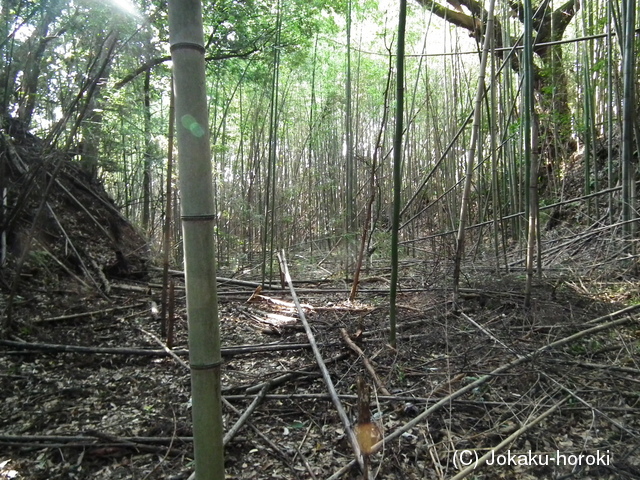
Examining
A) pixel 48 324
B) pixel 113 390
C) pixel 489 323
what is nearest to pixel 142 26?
pixel 48 324

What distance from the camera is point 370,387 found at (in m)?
1.79

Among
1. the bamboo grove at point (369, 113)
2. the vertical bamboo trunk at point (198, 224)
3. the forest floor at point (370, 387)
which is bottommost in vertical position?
the forest floor at point (370, 387)

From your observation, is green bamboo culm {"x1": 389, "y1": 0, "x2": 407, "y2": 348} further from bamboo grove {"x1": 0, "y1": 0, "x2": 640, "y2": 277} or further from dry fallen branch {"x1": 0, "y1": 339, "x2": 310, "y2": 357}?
dry fallen branch {"x1": 0, "y1": 339, "x2": 310, "y2": 357}

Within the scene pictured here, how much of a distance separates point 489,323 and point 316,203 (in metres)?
5.45

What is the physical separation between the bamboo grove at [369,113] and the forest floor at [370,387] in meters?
0.49

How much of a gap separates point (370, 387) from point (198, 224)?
1.25 metres

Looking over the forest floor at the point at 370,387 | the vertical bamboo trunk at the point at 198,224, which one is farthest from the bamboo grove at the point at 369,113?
the vertical bamboo trunk at the point at 198,224

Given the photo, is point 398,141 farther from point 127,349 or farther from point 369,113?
point 369,113

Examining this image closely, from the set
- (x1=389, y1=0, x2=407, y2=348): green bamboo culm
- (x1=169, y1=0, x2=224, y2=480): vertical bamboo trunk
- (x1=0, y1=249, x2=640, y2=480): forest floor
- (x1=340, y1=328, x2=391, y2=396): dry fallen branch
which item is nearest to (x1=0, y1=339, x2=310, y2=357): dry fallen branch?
(x1=0, y1=249, x2=640, y2=480): forest floor

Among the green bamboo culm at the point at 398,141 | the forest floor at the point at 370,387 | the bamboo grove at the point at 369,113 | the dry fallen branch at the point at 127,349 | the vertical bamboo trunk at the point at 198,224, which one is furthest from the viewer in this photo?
the bamboo grove at the point at 369,113

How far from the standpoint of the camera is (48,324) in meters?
2.69

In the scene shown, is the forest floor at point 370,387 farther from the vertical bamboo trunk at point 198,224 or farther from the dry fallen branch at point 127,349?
the vertical bamboo trunk at point 198,224

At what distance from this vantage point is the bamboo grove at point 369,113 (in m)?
2.94

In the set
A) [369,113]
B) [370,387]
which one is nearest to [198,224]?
[370,387]
